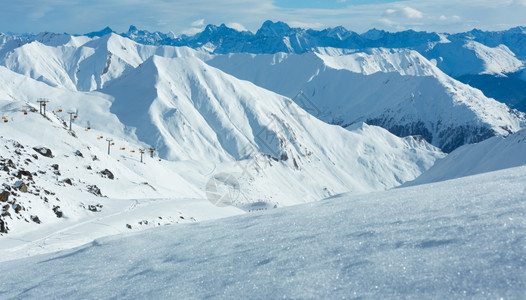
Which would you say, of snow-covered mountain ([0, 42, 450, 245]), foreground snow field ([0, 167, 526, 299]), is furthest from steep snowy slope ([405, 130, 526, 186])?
foreground snow field ([0, 167, 526, 299])

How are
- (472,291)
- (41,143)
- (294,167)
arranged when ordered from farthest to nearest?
(294,167)
(41,143)
(472,291)

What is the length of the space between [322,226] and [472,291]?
4.23 meters

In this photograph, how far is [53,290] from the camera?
8289mm

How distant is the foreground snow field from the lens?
220 inches

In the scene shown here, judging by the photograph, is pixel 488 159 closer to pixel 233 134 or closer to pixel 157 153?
pixel 157 153

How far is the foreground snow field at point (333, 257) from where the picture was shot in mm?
5590

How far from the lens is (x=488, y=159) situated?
6744 cm

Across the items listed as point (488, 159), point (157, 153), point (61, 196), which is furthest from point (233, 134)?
point (61, 196)

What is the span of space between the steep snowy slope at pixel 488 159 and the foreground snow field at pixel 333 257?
58.4 m

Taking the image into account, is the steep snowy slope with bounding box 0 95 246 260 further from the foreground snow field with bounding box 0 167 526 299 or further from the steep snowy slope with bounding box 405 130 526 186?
the steep snowy slope with bounding box 405 130 526 186

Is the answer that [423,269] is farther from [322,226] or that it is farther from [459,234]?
[322,226]

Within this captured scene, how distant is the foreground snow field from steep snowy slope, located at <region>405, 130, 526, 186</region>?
192 feet

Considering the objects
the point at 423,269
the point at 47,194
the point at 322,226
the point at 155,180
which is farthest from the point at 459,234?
the point at 155,180

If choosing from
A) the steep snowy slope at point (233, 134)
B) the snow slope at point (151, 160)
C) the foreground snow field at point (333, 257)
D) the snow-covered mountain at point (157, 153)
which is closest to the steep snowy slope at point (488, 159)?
the snow-covered mountain at point (157, 153)
